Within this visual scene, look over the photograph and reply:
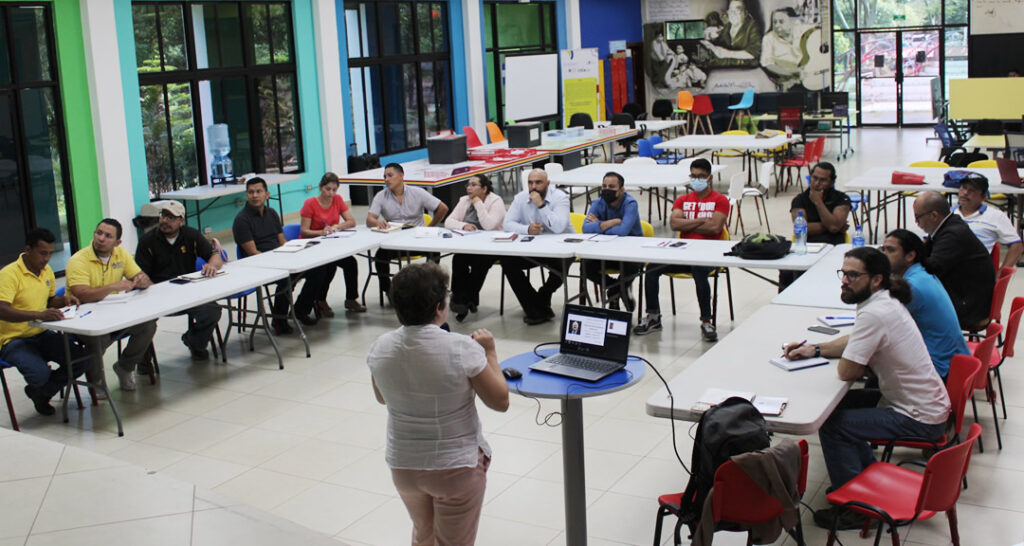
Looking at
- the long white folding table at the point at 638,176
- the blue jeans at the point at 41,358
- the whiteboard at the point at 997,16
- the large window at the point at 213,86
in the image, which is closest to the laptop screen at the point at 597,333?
the blue jeans at the point at 41,358

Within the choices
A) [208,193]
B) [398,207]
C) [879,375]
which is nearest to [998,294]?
[879,375]

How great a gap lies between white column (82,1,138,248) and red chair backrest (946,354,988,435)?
8.42 meters

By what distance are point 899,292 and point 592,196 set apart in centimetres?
972

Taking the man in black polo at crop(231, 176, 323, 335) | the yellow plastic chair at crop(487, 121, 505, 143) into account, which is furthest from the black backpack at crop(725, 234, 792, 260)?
the yellow plastic chair at crop(487, 121, 505, 143)

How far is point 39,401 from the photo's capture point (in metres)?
6.02

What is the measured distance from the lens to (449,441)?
3256 millimetres

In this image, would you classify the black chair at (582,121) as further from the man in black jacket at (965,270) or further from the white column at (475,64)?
the man in black jacket at (965,270)

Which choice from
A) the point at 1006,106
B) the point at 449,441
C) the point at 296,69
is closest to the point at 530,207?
the point at 449,441

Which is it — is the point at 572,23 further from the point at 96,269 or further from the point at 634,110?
the point at 96,269

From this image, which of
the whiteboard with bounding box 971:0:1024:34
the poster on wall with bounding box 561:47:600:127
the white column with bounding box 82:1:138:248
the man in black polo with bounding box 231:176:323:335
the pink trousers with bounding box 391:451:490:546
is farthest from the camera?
the whiteboard with bounding box 971:0:1024:34

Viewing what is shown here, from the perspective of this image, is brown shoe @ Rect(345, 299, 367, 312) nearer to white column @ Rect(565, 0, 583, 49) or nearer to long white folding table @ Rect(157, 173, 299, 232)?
long white folding table @ Rect(157, 173, 299, 232)

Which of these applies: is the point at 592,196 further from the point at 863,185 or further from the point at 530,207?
the point at 530,207

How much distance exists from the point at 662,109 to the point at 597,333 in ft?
51.3

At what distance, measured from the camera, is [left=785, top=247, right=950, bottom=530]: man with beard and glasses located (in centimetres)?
395
